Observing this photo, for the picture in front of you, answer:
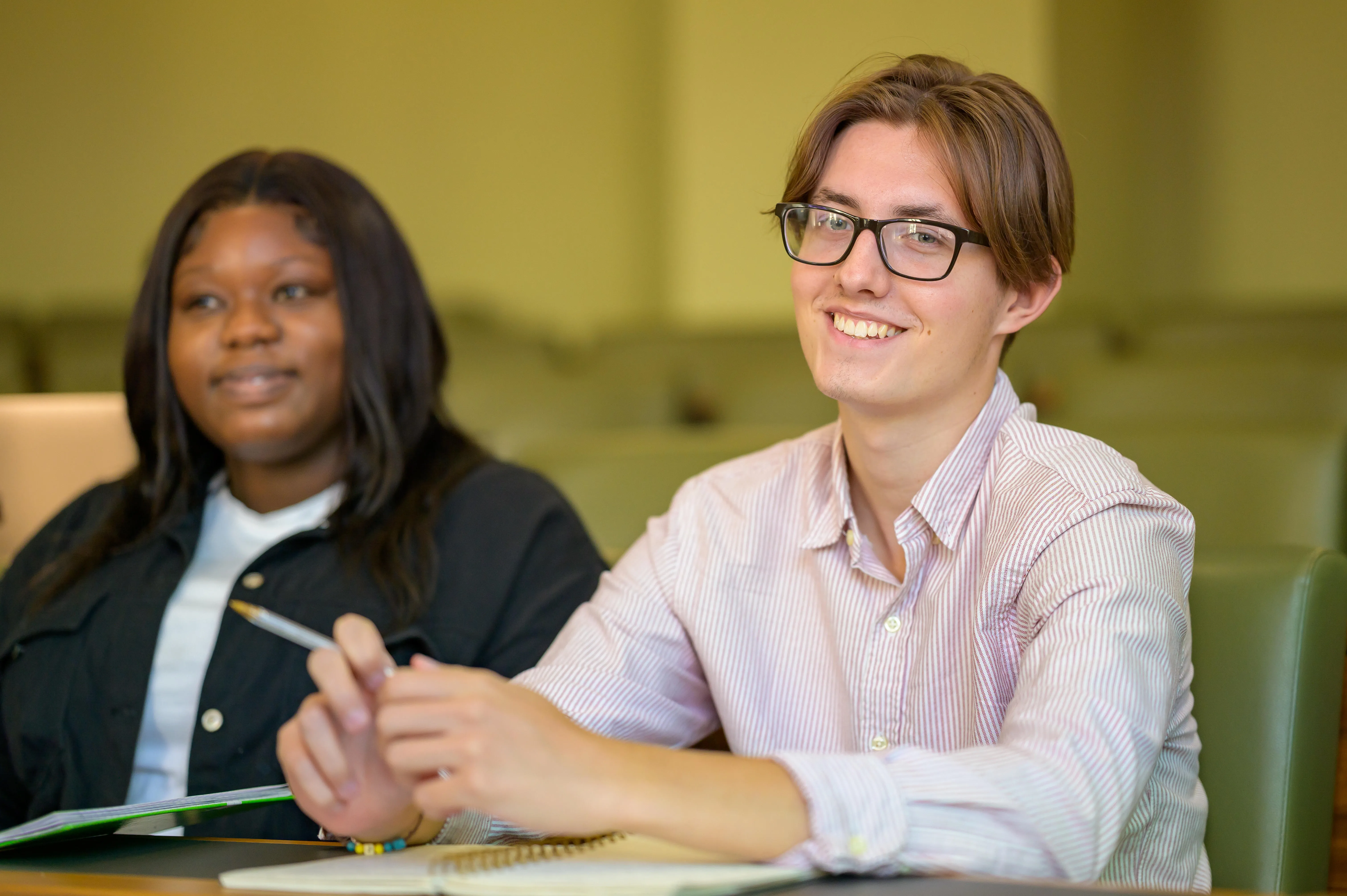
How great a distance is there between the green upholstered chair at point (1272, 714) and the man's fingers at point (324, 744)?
2.23ft

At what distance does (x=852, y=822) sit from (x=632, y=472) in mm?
1035

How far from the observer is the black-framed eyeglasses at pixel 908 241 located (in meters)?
1.03

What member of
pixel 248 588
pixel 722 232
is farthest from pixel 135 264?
pixel 248 588

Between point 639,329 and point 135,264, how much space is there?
1850 mm

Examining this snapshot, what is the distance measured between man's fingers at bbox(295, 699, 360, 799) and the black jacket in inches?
20.8

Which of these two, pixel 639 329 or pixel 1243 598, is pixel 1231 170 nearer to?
pixel 639 329

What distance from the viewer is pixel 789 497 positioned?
3.91 feet

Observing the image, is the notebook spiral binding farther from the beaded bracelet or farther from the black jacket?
the black jacket

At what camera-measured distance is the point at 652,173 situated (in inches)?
224

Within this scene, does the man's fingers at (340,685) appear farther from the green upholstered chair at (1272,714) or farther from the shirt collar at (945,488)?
the green upholstered chair at (1272,714)

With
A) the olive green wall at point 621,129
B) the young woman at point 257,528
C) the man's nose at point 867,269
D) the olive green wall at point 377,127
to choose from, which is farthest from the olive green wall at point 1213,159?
the man's nose at point 867,269

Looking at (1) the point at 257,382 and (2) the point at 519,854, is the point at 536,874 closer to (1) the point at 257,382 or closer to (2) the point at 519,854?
(2) the point at 519,854

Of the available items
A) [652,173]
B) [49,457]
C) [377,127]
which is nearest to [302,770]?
[49,457]

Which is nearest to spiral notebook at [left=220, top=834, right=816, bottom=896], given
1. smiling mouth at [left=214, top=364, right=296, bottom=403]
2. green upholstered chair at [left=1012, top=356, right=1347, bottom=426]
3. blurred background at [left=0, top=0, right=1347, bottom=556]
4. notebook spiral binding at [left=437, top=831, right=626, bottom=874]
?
notebook spiral binding at [left=437, top=831, right=626, bottom=874]
